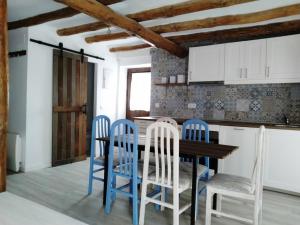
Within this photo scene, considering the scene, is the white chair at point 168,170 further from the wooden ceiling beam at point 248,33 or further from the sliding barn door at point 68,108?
the sliding barn door at point 68,108

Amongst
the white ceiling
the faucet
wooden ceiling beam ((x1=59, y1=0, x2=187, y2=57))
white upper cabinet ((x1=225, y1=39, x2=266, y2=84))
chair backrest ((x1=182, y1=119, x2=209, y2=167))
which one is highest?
the white ceiling

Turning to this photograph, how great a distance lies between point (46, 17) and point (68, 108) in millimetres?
1634

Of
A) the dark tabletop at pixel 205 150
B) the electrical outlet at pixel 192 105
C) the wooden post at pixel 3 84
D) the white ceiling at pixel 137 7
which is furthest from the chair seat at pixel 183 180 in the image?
the electrical outlet at pixel 192 105

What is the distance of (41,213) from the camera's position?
1470mm

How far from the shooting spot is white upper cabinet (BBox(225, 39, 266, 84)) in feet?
12.0

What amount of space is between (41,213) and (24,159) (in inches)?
106

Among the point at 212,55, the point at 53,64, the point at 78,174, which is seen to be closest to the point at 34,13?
the point at 53,64

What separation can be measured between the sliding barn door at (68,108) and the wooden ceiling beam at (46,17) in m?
0.65

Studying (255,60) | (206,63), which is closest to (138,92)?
(206,63)

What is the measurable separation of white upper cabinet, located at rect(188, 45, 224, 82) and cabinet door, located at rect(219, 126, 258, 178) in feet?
3.14

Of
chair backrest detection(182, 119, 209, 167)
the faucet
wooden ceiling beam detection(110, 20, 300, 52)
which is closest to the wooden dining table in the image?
chair backrest detection(182, 119, 209, 167)

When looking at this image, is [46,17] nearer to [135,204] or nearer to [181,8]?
[181,8]

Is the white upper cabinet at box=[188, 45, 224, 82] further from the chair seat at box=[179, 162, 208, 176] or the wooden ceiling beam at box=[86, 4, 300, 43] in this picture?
the chair seat at box=[179, 162, 208, 176]

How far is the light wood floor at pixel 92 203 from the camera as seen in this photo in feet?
8.02
